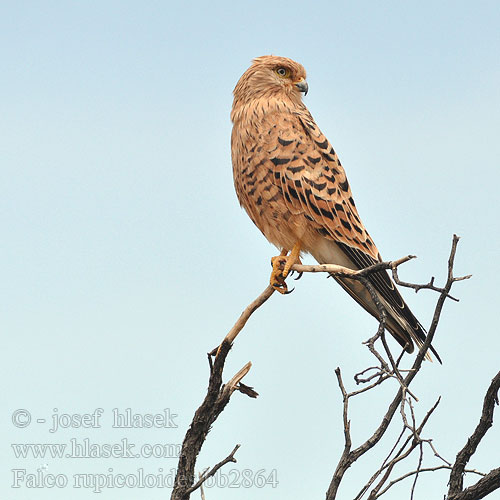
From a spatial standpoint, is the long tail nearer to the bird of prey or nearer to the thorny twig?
the bird of prey

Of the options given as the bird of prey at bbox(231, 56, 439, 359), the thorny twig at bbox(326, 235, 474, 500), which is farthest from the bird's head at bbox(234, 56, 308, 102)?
the thorny twig at bbox(326, 235, 474, 500)

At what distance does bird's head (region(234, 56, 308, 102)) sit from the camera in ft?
17.0

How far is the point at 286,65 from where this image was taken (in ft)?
17.1

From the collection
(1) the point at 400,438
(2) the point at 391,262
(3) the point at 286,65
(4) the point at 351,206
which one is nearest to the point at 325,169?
(4) the point at 351,206

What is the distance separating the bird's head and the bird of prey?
103 millimetres

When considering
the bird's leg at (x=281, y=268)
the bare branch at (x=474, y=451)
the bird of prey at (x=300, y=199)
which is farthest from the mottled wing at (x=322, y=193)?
the bare branch at (x=474, y=451)

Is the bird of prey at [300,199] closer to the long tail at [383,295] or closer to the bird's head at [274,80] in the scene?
the long tail at [383,295]

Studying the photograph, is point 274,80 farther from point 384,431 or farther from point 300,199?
point 384,431

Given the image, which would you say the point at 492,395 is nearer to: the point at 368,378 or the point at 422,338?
the point at 368,378

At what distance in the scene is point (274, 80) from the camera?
5207 millimetres

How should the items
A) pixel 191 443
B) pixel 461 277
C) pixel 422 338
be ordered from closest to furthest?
pixel 461 277 < pixel 191 443 < pixel 422 338

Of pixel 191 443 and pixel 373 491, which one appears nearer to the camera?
pixel 373 491

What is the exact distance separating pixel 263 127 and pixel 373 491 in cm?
238

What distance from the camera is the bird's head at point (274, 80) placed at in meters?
5.20
